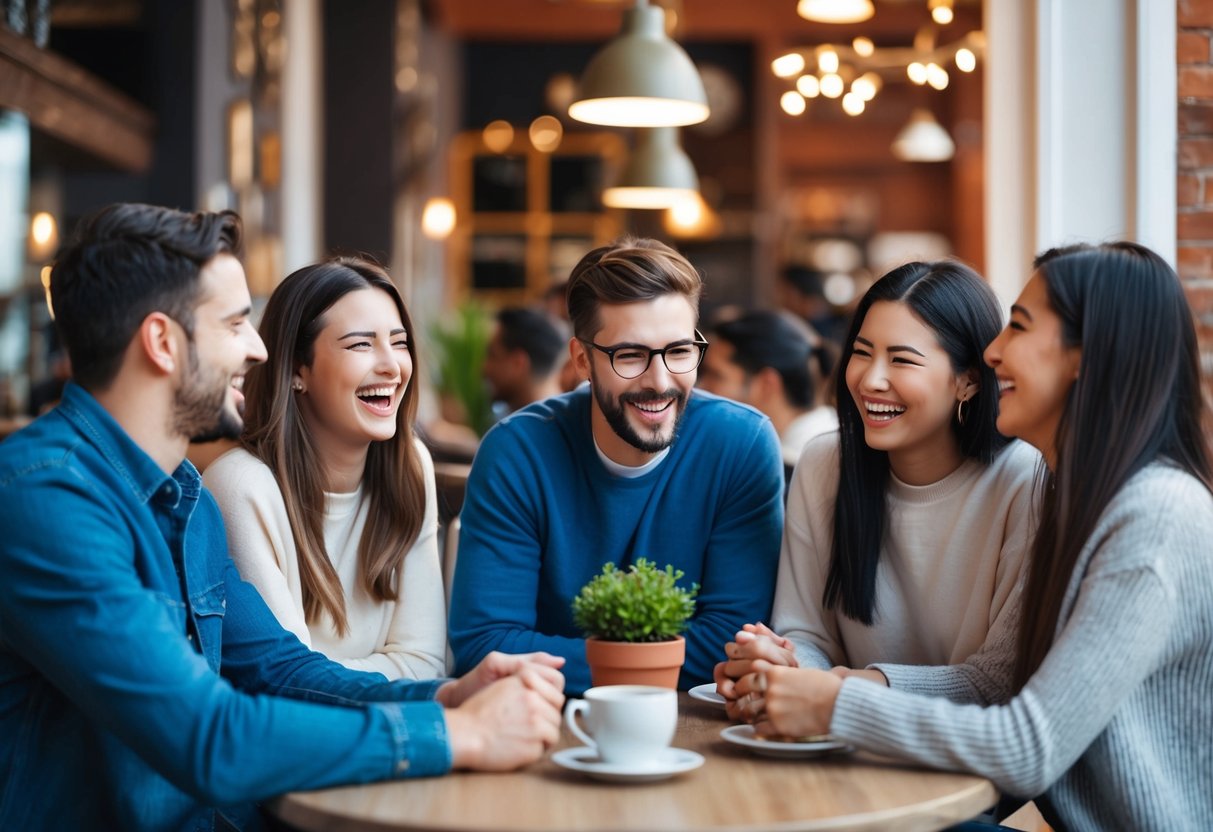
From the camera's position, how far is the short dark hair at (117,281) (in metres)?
1.66

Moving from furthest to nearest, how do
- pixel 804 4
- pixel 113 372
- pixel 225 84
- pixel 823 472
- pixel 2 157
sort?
pixel 225 84
pixel 2 157
pixel 804 4
pixel 823 472
pixel 113 372

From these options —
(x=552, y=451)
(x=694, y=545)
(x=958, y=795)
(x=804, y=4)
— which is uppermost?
(x=804, y=4)

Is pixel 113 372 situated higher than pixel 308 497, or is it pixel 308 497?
pixel 113 372

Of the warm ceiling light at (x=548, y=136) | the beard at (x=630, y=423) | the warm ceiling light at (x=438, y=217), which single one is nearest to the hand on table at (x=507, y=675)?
the beard at (x=630, y=423)

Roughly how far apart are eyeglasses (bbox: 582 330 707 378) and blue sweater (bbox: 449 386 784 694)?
0.51 ft

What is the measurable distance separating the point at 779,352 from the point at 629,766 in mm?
2942

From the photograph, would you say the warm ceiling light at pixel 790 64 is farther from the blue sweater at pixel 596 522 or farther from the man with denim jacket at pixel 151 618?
the man with denim jacket at pixel 151 618

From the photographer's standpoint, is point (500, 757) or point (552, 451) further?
point (552, 451)

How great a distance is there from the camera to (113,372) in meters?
1.68

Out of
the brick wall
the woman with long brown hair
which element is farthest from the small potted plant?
the brick wall

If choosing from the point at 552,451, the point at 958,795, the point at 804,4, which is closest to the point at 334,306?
the point at 552,451

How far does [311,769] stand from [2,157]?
4.89 meters

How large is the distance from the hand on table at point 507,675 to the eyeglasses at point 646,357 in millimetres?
624

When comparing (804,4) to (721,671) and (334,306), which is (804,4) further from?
(721,671)
